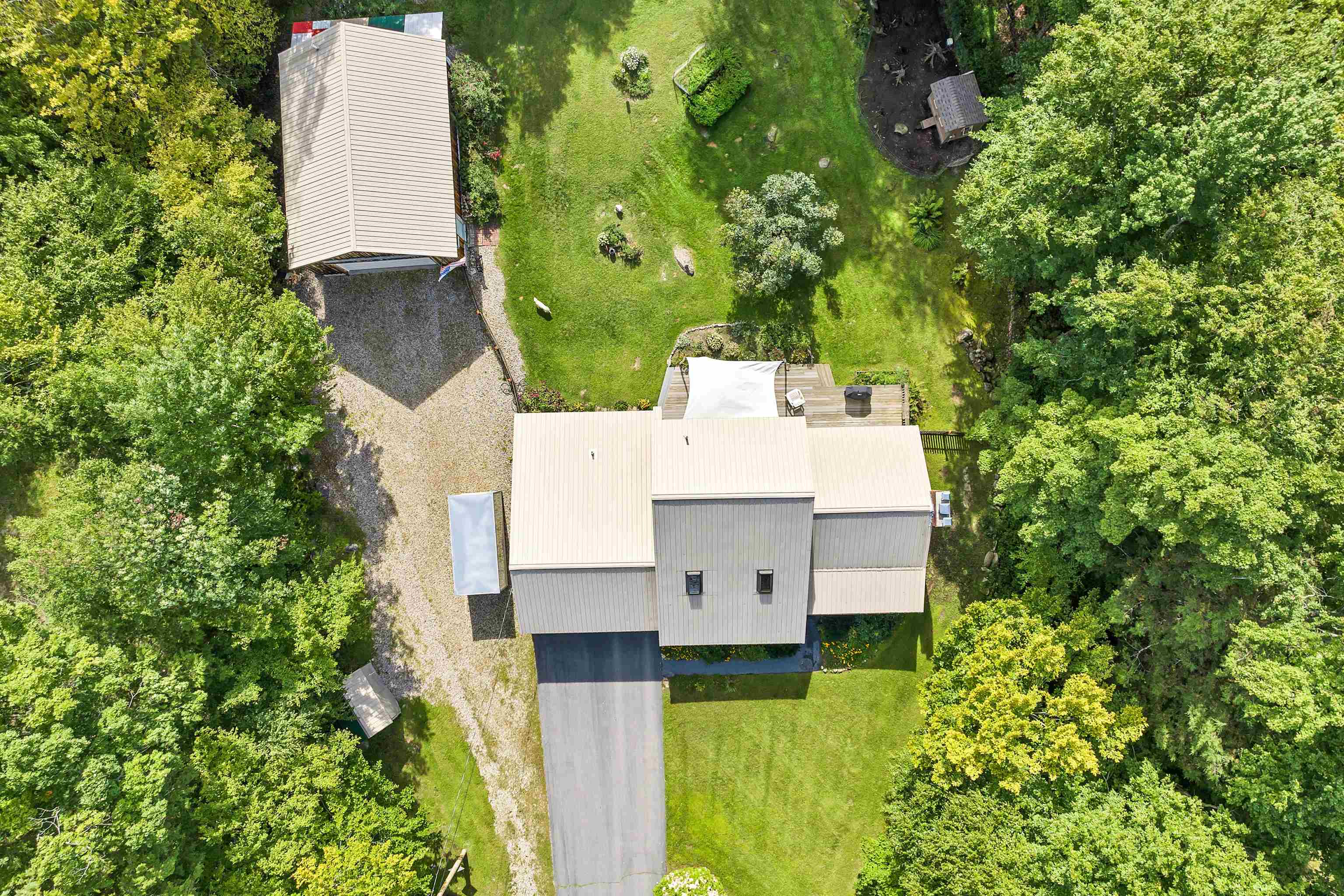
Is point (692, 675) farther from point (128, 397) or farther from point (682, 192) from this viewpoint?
point (128, 397)

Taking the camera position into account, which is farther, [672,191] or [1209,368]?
[672,191]

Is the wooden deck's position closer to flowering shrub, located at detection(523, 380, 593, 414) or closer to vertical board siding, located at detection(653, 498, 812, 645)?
flowering shrub, located at detection(523, 380, 593, 414)

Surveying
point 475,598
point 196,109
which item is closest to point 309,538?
point 475,598

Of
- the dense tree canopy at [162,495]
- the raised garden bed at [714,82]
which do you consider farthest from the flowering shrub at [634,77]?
the dense tree canopy at [162,495]

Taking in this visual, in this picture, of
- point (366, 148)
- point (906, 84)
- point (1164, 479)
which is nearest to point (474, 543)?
point (366, 148)

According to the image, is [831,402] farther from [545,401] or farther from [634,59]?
[634,59]

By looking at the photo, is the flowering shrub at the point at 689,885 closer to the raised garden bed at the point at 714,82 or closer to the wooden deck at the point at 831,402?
the wooden deck at the point at 831,402
